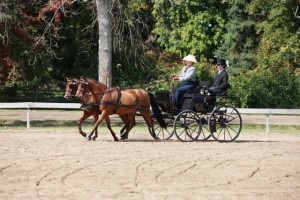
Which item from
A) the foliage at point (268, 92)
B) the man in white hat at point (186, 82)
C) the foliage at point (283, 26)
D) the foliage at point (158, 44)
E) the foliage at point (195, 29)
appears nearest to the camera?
the man in white hat at point (186, 82)

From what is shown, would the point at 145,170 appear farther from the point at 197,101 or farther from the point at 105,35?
the point at 105,35

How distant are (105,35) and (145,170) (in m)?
15.6

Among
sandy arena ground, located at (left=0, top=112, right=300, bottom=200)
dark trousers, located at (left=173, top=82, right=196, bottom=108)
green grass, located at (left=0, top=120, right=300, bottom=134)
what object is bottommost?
sandy arena ground, located at (left=0, top=112, right=300, bottom=200)

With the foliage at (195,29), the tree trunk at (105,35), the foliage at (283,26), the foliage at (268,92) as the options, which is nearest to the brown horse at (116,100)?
the tree trunk at (105,35)

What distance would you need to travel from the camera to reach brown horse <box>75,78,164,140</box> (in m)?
18.3

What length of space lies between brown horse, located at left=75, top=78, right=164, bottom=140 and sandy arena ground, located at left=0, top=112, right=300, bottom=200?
0.89 m

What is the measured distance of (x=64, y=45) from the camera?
41.1 m

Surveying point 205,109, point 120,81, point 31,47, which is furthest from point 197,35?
point 205,109

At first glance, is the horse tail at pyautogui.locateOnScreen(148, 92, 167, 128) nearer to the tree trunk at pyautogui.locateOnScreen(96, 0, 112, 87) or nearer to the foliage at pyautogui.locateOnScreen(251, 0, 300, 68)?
the tree trunk at pyautogui.locateOnScreen(96, 0, 112, 87)

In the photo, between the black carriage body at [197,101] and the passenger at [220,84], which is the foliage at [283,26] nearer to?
the passenger at [220,84]

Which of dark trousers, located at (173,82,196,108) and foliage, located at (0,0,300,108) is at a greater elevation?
foliage, located at (0,0,300,108)

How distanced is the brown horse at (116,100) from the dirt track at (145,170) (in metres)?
0.90

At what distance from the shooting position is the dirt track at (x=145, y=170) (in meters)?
10.1

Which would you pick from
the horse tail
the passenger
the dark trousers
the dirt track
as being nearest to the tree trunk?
the horse tail
